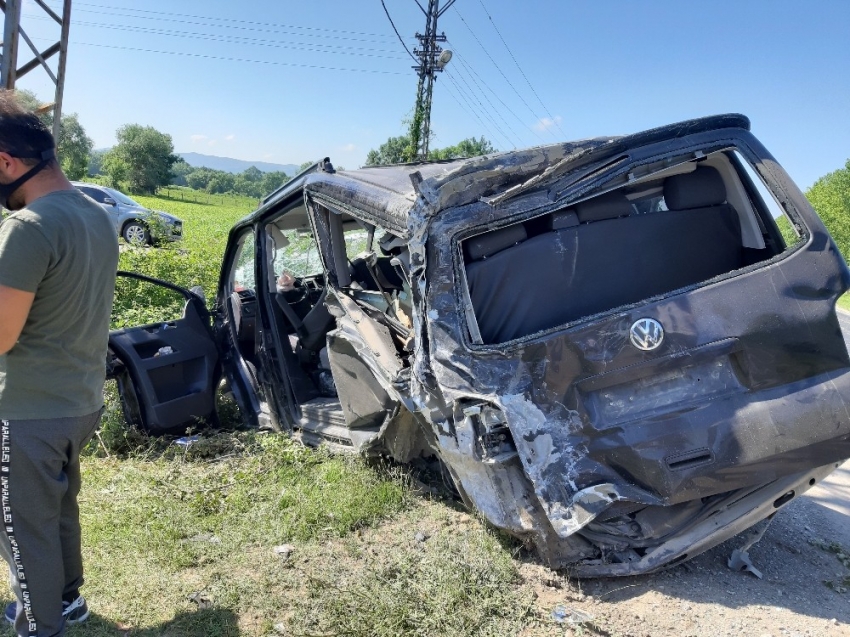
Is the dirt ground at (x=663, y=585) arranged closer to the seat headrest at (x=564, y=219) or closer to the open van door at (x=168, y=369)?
the seat headrest at (x=564, y=219)

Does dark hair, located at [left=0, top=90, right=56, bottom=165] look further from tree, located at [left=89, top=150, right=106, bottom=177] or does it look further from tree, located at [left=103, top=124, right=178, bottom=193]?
tree, located at [left=89, top=150, right=106, bottom=177]

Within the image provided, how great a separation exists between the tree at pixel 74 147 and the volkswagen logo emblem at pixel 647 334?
212 feet

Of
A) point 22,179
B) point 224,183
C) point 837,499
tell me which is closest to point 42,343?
point 22,179

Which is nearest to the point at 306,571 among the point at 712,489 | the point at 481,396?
the point at 481,396

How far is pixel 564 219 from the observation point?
2732 millimetres

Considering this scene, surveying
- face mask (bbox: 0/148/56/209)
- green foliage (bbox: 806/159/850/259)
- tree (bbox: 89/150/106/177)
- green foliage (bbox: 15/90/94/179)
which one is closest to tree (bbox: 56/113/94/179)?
green foliage (bbox: 15/90/94/179)

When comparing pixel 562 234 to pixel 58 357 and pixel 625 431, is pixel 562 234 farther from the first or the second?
pixel 58 357

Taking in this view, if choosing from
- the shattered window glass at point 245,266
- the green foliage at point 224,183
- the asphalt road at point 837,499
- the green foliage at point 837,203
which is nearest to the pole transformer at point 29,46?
the shattered window glass at point 245,266

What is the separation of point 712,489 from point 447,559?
46.5 inches

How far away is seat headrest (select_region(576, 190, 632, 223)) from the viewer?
9.06 feet

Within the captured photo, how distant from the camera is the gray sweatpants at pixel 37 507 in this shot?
2.12 meters

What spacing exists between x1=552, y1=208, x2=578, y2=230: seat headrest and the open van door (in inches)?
117

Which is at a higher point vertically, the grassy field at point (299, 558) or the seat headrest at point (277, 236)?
the seat headrest at point (277, 236)

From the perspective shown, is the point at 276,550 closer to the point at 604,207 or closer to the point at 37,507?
the point at 37,507
